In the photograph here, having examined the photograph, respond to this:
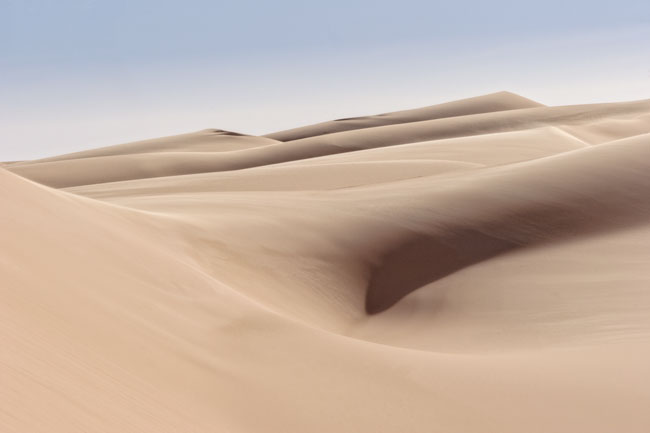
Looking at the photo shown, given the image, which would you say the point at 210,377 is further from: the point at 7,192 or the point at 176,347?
the point at 7,192

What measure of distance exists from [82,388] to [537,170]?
1499 centimetres

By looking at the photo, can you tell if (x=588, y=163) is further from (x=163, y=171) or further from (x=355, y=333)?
(x=163, y=171)

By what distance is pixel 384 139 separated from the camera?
6188cm

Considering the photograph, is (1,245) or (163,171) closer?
(1,245)

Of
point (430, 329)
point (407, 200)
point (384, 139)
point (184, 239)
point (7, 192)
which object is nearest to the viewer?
point (7, 192)

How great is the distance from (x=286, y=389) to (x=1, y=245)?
8.76ft

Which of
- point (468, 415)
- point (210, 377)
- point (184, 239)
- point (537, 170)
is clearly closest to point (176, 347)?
point (210, 377)

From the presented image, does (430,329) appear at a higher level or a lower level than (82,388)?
lower

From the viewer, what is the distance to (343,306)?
11.6 m

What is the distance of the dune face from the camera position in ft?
17.6

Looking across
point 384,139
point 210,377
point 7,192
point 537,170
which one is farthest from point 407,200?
point 384,139

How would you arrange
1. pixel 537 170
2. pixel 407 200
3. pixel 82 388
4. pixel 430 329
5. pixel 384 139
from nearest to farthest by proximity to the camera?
pixel 82 388, pixel 430 329, pixel 407 200, pixel 537 170, pixel 384 139

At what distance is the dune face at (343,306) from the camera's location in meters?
5.37

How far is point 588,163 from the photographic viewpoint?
18312 mm
